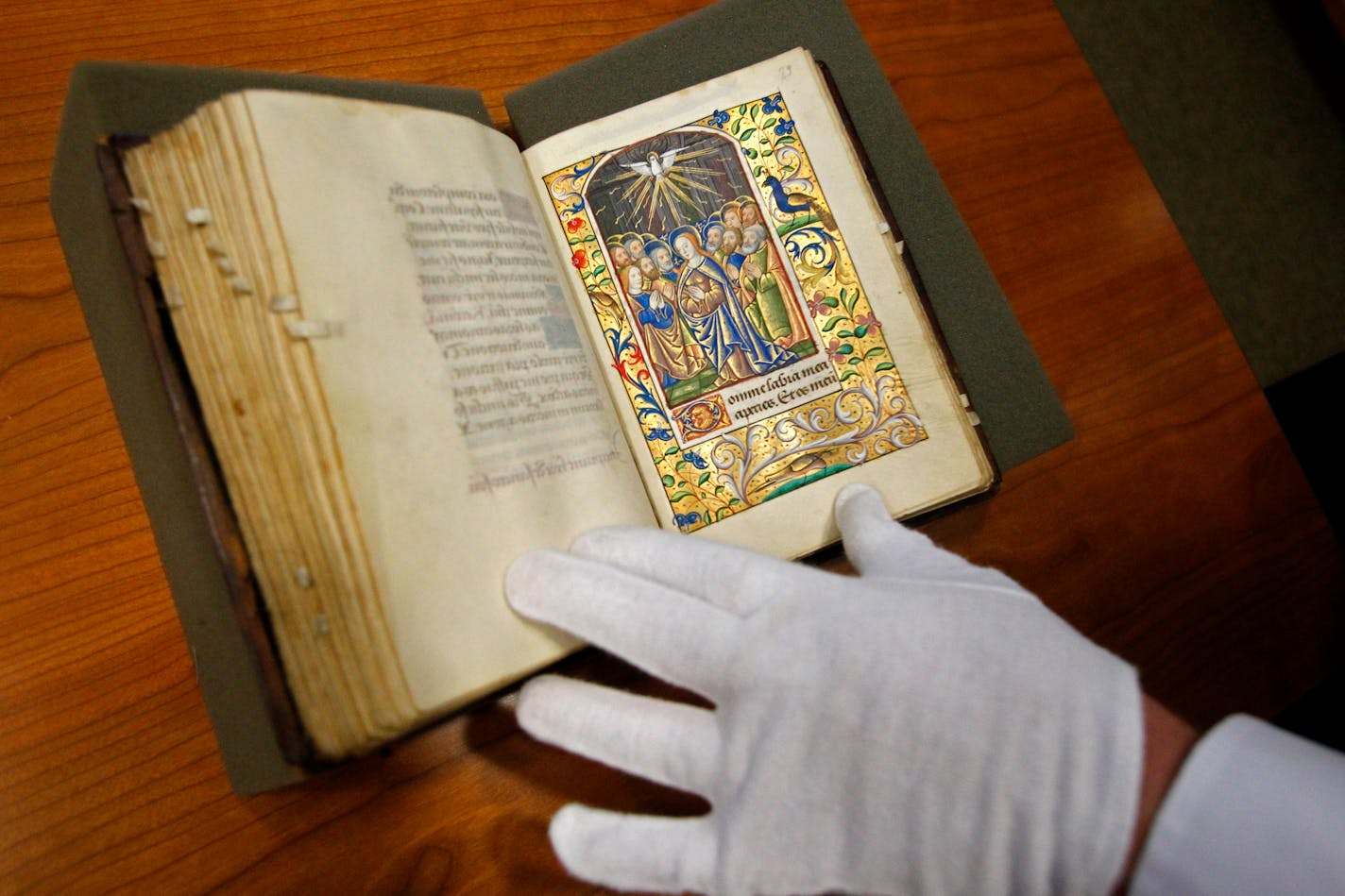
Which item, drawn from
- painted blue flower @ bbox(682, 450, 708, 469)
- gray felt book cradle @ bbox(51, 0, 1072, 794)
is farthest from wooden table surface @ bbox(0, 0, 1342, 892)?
painted blue flower @ bbox(682, 450, 708, 469)

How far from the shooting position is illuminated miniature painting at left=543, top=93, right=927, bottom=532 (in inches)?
18.0

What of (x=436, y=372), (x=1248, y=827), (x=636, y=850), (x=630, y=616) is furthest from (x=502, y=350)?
(x=1248, y=827)

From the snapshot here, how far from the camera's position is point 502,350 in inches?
15.0

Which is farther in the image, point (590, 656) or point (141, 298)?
point (590, 656)

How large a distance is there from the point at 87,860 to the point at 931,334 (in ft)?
1.81

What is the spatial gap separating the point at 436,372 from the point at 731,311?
0.19m

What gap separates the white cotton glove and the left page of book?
3cm

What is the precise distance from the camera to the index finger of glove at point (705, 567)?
375 mm

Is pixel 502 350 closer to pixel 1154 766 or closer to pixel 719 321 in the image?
pixel 719 321

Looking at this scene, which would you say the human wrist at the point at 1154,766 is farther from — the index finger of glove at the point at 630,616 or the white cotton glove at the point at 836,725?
the index finger of glove at the point at 630,616

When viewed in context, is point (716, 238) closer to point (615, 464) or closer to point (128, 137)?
point (615, 464)

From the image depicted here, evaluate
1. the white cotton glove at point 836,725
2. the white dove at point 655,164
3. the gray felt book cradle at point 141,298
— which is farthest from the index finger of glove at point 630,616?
the white dove at point 655,164

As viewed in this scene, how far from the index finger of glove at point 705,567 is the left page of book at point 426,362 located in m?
0.02

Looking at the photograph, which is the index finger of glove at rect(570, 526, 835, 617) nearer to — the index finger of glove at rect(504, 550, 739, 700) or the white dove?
the index finger of glove at rect(504, 550, 739, 700)
